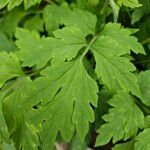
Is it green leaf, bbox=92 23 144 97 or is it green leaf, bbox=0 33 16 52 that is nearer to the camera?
green leaf, bbox=92 23 144 97

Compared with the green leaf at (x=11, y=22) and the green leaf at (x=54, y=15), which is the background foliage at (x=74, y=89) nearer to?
the green leaf at (x=54, y=15)

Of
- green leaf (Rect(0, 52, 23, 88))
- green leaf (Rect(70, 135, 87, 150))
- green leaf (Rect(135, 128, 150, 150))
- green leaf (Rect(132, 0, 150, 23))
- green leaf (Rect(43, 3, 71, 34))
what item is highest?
green leaf (Rect(43, 3, 71, 34))

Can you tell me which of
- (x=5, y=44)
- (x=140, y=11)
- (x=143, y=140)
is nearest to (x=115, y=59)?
(x=143, y=140)

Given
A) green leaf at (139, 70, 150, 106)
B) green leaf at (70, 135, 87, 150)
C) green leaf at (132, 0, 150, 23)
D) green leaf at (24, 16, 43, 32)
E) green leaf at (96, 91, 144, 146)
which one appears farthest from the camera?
green leaf at (24, 16, 43, 32)

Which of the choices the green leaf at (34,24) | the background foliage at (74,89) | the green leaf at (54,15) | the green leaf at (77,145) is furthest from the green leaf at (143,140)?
the green leaf at (34,24)

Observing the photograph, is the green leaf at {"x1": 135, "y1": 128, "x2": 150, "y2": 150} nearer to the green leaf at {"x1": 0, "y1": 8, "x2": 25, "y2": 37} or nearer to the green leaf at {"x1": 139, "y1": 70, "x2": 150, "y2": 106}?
the green leaf at {"x1": 139, "y1": 70, "x2": 150, "y2": 106}

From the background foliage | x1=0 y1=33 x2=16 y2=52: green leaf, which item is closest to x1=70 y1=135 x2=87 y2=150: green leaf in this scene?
the background foliage

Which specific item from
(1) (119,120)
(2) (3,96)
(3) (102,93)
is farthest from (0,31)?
(1) (119,120)
